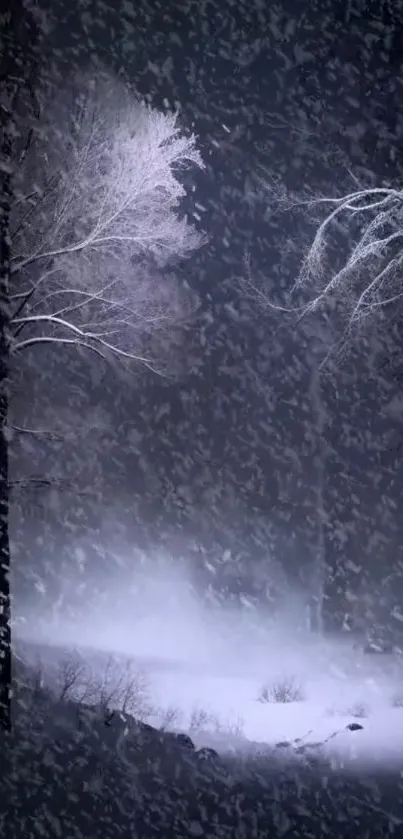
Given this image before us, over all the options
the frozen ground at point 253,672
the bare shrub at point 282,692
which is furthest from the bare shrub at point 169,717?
the bare shrub at point 282,692

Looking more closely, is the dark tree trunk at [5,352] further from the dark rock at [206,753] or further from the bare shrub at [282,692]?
the bare shrub at [282,692]

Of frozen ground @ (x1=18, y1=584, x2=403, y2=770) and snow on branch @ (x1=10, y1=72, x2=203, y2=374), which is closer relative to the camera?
frozen ground @ (x1=18, y1=584, x2=403, y2=770)

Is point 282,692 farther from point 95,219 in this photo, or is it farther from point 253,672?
point 95,219

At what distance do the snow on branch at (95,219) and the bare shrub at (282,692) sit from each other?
3134mm

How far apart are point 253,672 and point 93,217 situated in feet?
14.0

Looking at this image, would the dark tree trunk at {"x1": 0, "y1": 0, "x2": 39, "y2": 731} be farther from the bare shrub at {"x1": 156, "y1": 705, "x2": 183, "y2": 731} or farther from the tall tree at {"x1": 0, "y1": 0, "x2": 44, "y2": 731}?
the bare shrub at {"x1": 156, "y1": 705, "x2": 183, "y2": 731}

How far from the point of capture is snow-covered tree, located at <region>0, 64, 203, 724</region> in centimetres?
790

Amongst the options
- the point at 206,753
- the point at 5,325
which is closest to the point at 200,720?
the point at 206,753

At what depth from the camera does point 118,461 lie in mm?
11180

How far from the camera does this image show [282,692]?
811 centimetres

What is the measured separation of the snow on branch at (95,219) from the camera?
7.91 m

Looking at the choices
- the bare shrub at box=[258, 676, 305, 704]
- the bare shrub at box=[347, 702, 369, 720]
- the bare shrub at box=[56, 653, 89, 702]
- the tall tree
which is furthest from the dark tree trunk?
the bare shrub at box=[347, 702, 369, 720]

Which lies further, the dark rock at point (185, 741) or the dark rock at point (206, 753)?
the dark rock at point (185, 741)

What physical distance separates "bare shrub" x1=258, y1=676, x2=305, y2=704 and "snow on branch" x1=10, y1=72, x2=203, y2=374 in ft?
Answer: 10.3
